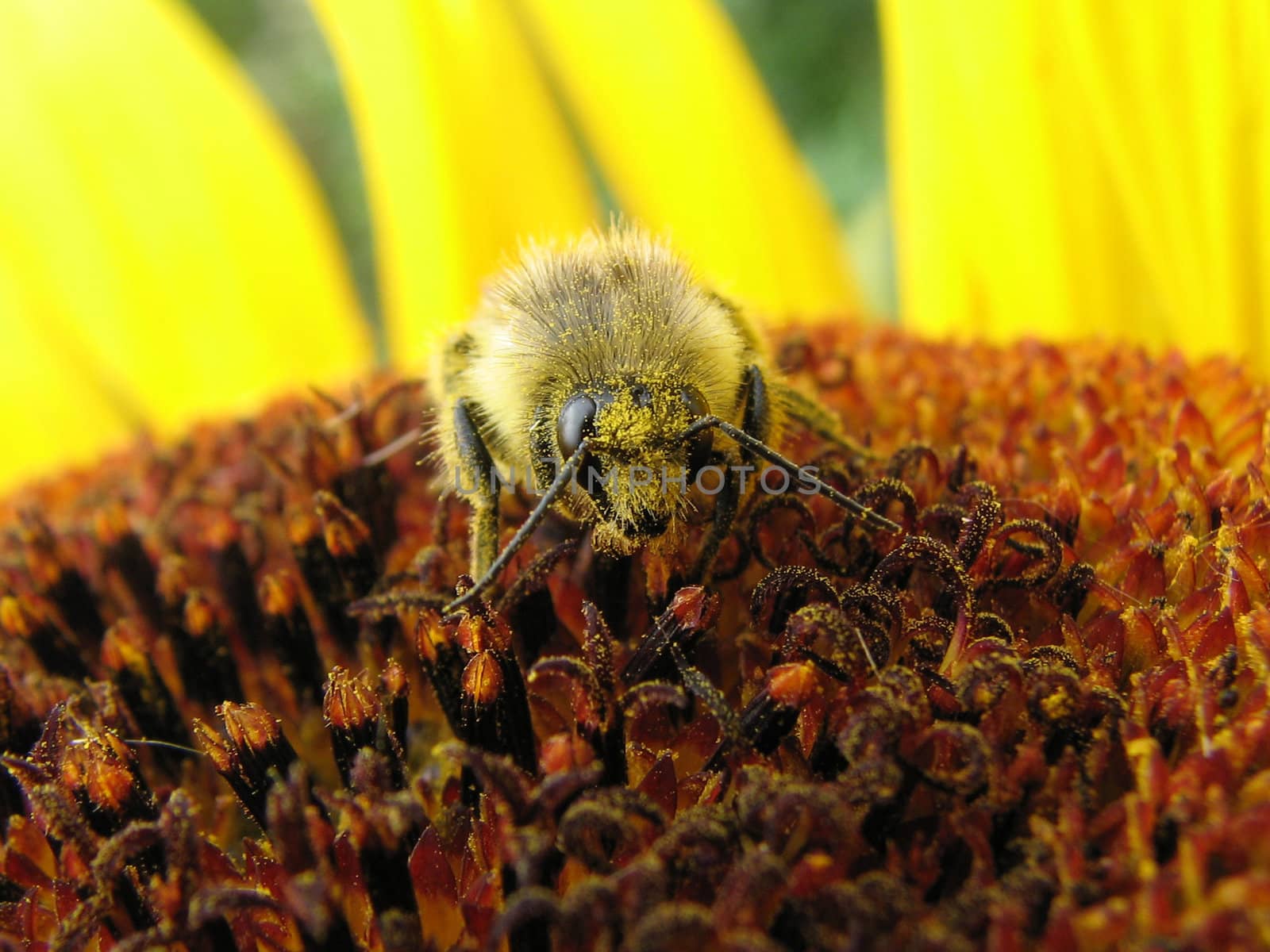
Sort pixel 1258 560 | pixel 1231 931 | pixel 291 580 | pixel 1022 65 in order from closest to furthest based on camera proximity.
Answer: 1. pixel 1231 931
2. pixel 1258 560
3. pixel 291 580
4. pixel 1022 65

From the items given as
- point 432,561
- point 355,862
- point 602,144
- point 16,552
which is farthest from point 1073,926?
point 602,144

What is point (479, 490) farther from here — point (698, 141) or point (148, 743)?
point (698, 141)

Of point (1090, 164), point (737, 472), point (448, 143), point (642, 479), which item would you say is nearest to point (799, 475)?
point (737, 472)

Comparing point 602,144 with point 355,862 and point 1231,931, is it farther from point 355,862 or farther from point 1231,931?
point 1231,931

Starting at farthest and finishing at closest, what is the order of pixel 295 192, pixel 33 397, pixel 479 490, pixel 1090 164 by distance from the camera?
1. pixel 295 192
2. pixel 33 397
3. pixel 1090 164
4. pixel 479 490

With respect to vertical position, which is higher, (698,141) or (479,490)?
(698,141)

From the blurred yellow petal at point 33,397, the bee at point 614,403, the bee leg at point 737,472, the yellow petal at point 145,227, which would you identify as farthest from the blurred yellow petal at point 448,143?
the bee leg at point 737,472

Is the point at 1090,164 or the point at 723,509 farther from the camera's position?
the point at 1090,164
